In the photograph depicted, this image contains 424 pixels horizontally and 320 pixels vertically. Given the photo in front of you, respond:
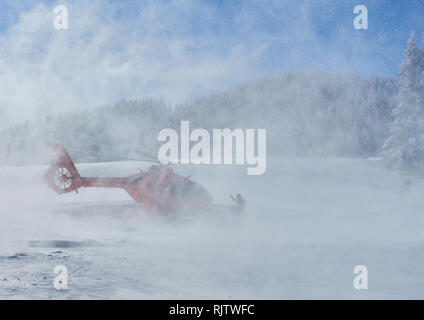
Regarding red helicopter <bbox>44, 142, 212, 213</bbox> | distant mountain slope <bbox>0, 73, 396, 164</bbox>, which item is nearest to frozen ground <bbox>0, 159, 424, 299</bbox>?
red helicopter <bbox>44, 142, 212, 213</bbox>

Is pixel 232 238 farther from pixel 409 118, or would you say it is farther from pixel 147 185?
pixel 409 118

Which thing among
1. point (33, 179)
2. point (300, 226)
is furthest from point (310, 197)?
point (33, 179)

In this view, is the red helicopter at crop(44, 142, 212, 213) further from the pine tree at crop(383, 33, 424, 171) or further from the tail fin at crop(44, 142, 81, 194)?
the pine tree at crop(383, 33, 424, 171)

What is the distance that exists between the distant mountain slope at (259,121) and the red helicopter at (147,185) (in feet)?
0.69

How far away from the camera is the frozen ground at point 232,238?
375 centimetres

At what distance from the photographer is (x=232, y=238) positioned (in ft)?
14.8

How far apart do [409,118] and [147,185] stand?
12.2 ft

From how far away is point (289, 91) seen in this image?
511cm

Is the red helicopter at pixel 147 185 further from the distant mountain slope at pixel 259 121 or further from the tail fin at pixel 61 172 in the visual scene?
the distant mountain slope at pixel 259 121

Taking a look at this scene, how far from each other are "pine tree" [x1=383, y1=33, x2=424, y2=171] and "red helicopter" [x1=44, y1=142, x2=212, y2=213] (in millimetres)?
2703

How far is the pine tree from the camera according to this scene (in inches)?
190
